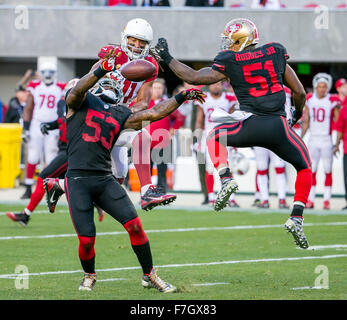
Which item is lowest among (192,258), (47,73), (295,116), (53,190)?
(192,258)

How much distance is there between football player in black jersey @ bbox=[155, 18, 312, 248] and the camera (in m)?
7.68

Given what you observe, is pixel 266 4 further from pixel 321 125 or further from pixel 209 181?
pixel 209 181

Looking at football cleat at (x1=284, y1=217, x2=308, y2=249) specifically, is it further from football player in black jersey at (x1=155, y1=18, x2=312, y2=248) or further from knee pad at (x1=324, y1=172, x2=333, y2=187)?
knee pad at (x1=324, y1=172, x2=333, y2=187)

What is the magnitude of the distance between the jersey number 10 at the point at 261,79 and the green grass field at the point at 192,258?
63.7 inches

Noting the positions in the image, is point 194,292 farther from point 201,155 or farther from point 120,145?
point 201,155

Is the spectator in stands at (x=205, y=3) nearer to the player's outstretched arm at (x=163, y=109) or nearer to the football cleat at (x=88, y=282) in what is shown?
the player's outstretched arm at (x=163, y=109)

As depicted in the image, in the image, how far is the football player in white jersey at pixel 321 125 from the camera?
14.6 meters

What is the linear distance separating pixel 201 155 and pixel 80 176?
7.87m

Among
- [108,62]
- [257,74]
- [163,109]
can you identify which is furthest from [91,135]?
[257,74]

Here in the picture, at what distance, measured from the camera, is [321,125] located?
14648 millimetres

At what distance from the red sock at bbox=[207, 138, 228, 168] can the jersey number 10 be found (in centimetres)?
50

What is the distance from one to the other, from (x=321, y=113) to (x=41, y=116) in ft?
14.4

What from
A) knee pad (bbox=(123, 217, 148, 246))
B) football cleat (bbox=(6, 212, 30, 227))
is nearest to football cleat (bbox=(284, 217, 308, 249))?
knee pad (bbox=(123, 217, 148, 246))
